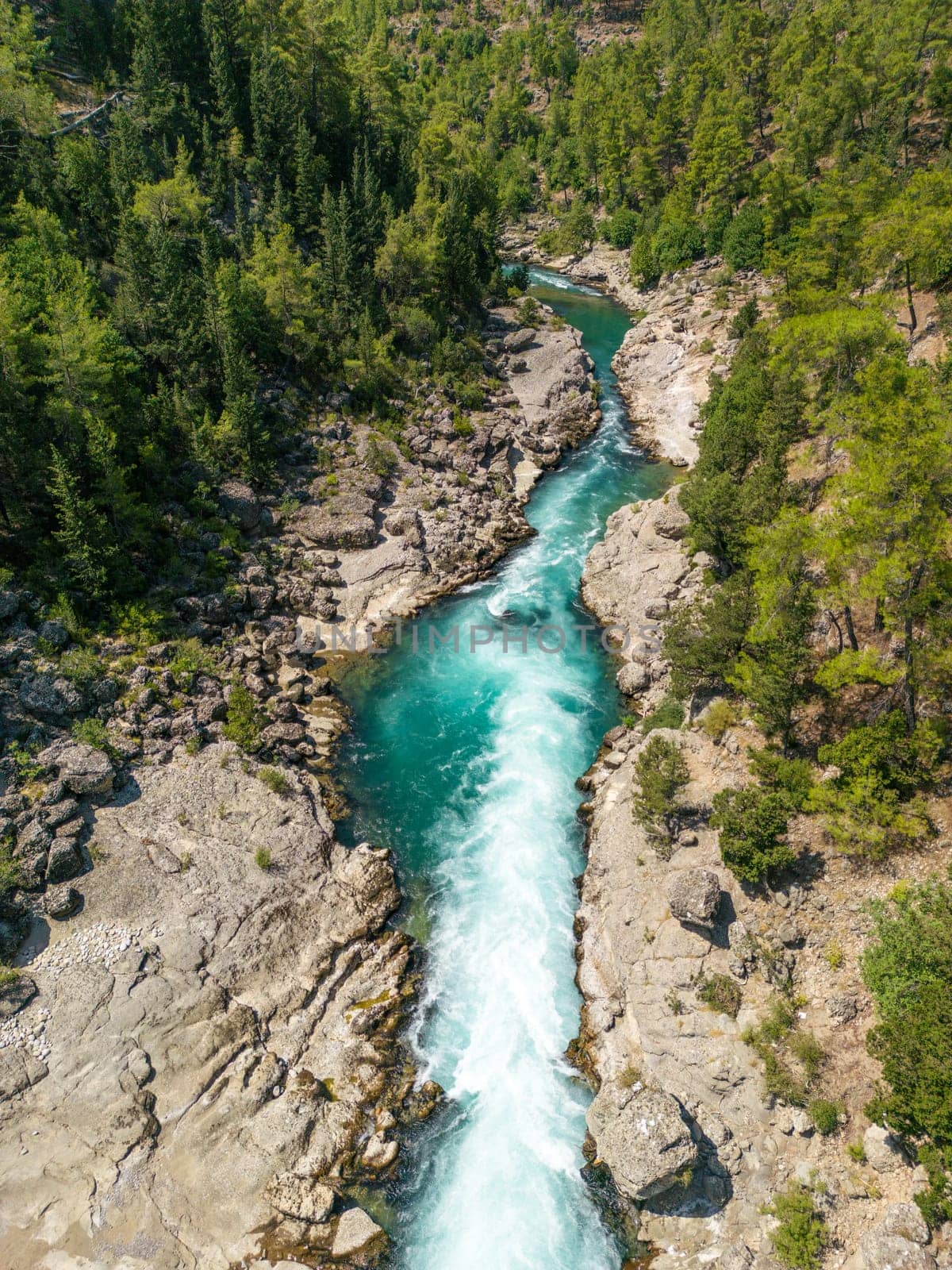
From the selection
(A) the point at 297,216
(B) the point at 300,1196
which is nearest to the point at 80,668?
(B) the point at 300,1196

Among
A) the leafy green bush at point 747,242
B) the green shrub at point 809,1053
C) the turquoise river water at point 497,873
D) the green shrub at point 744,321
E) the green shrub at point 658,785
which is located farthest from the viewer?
the leafy green bush at point 747,242

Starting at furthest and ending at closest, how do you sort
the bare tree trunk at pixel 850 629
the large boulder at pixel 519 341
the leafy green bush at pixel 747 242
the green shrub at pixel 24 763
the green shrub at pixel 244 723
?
the leafy green bush at pixel 747 242
the large boulder at pixel 519 341
the green shrub at pixel 244 723
the green shrub at pixel 24 763
the bare tree trunk at pixel 850 629

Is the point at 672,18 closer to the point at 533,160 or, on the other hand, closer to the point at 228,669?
the point at 533,160

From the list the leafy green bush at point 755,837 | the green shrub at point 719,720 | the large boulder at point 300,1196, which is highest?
the leafy green bush at point 755,837

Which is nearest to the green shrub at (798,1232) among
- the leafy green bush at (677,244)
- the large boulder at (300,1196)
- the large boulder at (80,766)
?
the large boulder at (300,1196)

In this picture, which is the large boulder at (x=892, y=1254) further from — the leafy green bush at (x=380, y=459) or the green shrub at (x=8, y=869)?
the leafy green bush at (x=380, y=459)

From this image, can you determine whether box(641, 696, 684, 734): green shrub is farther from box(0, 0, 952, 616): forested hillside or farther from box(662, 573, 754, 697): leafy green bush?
box(0, 0, 952, 616): forested hillside

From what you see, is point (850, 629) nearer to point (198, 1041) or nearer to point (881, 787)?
point (881, 787)

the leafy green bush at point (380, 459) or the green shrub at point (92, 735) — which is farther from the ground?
the leafy green bush at point (380, 459)
